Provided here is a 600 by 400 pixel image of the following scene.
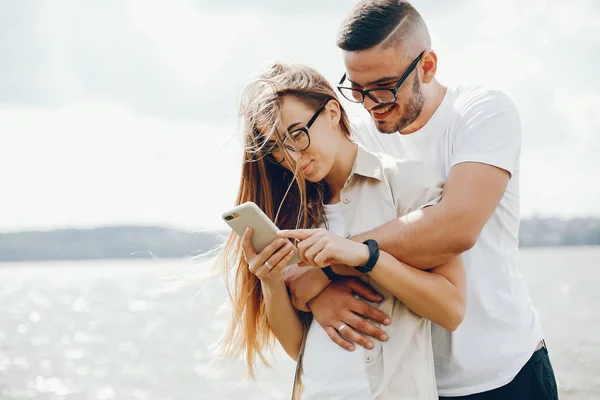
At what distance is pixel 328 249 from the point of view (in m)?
3.13

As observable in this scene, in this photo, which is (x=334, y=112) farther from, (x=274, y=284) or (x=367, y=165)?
(x=274, y=284)

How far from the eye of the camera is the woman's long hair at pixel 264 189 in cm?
358

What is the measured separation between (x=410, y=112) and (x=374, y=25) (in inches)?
19.0

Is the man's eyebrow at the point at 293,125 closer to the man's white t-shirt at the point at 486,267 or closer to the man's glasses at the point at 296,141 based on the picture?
the man's glasses at the point at 296,141

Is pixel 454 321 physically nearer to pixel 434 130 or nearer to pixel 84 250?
pixel 434 130

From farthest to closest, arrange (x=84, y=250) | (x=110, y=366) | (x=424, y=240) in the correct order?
1. (x=84, y=250)
2. (x=110, y=366)
3. (x=424, y=240)

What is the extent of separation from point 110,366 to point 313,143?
27895 millimetres

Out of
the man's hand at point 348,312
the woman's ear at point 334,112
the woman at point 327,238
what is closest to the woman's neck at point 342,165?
the woman at point 327,238

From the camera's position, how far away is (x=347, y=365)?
3318mm

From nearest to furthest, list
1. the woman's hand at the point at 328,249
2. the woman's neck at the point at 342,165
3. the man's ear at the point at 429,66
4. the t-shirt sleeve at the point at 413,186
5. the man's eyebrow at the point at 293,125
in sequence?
the woman's hand at the point at 328,249 < the t-shirt sleeve at the point at 413,186 < the man's eyebrow at the point at 293,125 < the woman's neck at the point at 342,165 < the man's ear at the point at 429,66

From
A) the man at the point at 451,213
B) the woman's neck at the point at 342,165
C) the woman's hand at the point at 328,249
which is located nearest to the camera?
the woman's hand at the point at 328,249

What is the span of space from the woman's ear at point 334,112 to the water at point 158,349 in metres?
1.16

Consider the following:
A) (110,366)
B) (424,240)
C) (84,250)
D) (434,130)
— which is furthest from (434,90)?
(84,250)

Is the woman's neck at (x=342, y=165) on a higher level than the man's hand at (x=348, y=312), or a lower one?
higher
